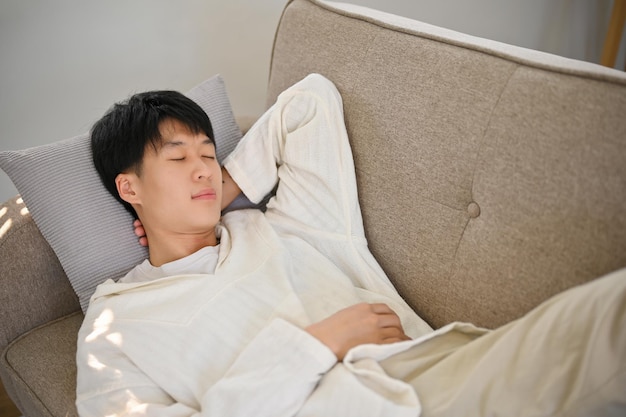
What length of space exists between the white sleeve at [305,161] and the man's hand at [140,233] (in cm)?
26

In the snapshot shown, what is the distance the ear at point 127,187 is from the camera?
1.41 m

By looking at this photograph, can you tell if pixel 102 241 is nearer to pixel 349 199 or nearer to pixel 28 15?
pixel 349 199

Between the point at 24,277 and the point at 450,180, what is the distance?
40.2 inches

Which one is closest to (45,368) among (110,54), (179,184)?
(179,184)

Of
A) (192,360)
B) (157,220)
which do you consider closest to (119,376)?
(192,360)

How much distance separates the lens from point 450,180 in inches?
48.4

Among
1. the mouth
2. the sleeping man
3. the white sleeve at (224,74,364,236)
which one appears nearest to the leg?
the sleeping man

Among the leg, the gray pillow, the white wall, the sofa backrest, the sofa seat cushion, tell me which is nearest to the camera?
the leg

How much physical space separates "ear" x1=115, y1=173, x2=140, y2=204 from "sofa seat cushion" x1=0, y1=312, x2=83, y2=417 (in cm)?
36

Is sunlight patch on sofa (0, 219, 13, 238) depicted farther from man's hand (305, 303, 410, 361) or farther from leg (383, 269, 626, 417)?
leg (383, 269, 626, 417)

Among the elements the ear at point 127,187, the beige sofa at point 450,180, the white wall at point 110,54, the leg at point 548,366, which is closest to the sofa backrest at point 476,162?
the beige sofa at point 450,180

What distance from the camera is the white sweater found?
1.08 meters

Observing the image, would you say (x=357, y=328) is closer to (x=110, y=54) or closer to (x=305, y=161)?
(x=305, y=161)

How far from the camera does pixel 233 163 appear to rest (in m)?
1.51
